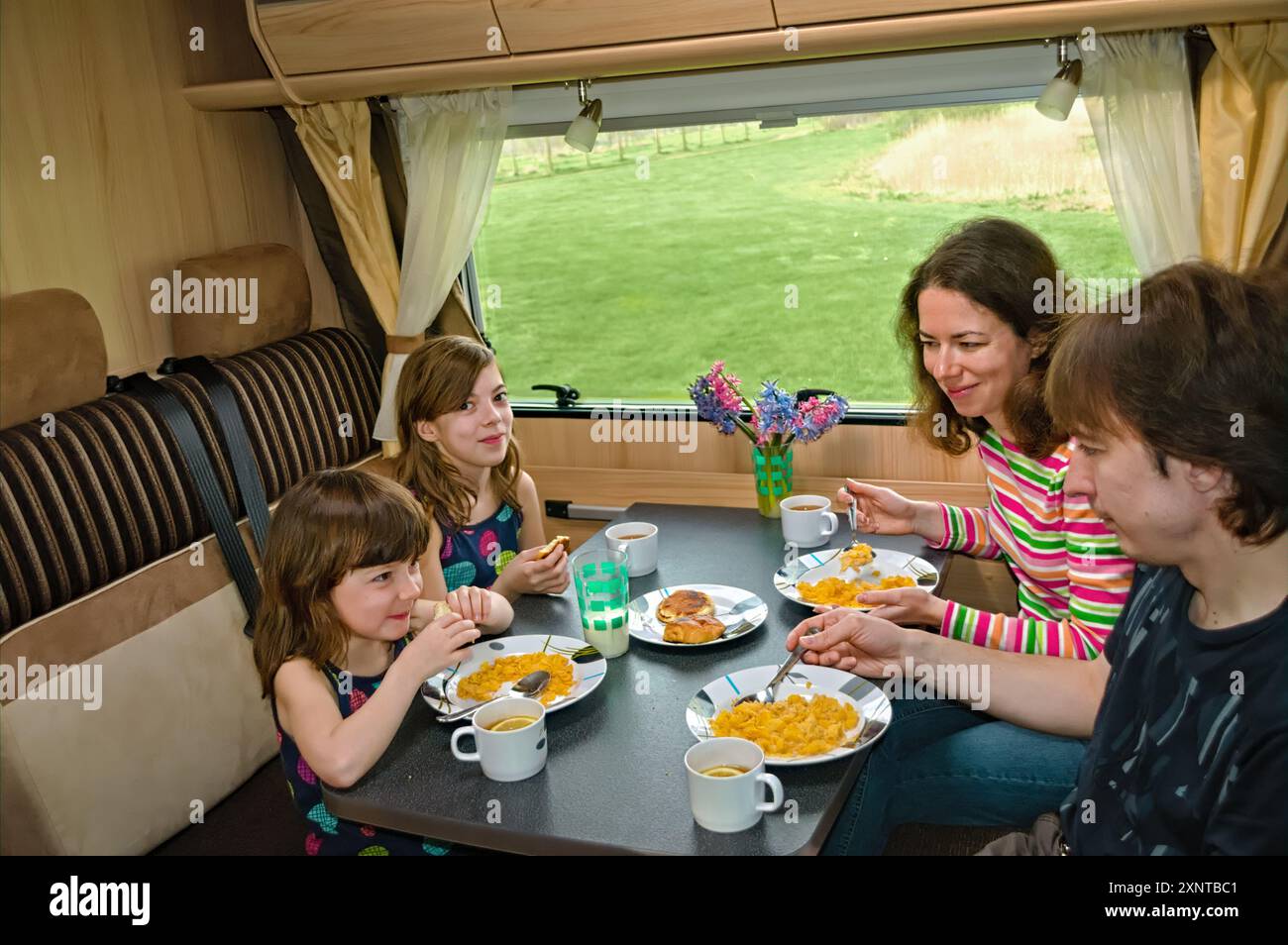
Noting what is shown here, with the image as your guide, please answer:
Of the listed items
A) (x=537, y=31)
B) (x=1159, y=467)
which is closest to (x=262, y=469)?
(x=537, y=31)

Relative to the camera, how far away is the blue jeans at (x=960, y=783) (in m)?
1.85

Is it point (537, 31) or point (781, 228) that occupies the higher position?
point (537, 31)

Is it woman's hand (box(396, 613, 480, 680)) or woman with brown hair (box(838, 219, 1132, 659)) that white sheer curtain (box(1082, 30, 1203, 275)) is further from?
woman's hand (box(396, 613, 480, 680))

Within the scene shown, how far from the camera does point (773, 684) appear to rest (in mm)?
1714

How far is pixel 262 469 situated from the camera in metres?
2.93

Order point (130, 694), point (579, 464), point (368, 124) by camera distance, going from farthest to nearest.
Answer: point (579, 464)
point (368, 124)
point (130, 694)

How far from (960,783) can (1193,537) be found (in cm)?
80

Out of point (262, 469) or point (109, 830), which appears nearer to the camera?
point (109, 830)

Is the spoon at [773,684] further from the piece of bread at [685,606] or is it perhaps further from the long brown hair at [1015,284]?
the long brown hair at [1015,284]

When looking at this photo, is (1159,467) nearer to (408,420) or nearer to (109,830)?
(408,420)

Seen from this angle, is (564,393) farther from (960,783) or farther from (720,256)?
(960,783)

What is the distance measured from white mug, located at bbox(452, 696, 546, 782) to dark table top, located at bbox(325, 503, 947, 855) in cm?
2

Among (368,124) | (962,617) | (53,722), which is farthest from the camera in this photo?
(368,124)
